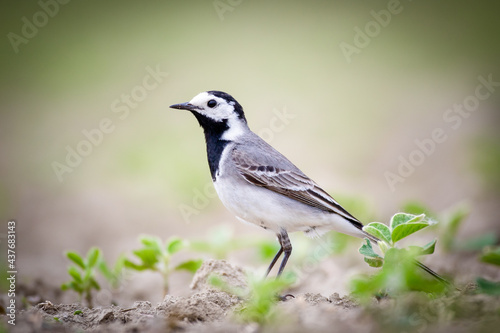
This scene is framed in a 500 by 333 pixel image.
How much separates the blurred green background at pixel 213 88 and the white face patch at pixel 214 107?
260 cm

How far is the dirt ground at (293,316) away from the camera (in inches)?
132

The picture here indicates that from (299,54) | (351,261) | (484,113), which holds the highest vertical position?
(299,54)

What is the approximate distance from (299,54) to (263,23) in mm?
3196

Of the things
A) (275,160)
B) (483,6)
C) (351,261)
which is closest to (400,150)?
(351,261)

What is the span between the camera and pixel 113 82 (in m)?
19.6

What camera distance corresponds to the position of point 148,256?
5.59 meters

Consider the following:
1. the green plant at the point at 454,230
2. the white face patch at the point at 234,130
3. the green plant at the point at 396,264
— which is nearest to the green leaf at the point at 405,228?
the green plant at the point at 396,264

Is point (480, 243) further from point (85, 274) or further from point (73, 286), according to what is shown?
point (73, 286)

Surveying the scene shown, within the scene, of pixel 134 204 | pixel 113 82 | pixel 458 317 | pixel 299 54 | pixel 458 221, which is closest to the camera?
pixel 458 317

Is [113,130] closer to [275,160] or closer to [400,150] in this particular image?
[400,150]

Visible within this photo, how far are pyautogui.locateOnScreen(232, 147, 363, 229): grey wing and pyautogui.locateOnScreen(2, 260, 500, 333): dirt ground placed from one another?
1395 mm

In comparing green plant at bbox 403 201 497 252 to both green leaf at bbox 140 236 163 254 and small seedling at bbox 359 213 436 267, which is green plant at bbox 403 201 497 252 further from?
green leaf at bbox 140 236 163 254

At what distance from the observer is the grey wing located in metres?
5.91

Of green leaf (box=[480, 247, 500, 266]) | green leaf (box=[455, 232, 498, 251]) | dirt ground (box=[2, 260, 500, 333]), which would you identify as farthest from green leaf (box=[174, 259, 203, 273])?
green leaf (box=[455, 232, 498, 251])
